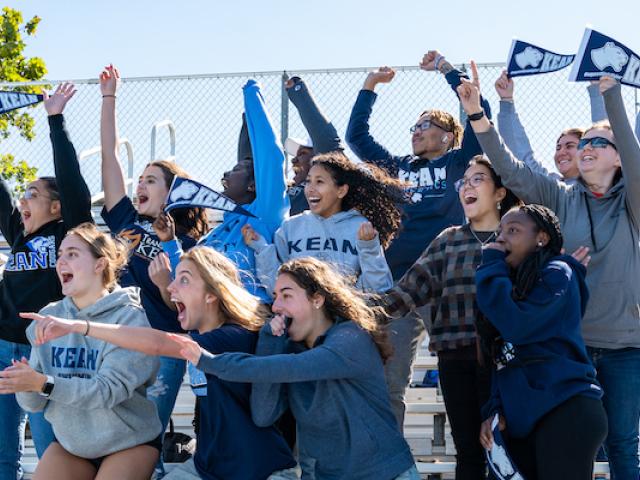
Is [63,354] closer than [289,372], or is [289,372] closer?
[289,372]

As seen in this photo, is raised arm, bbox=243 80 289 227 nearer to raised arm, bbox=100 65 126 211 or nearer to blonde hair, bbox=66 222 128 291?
raised arm, bbox=100 65 126 211

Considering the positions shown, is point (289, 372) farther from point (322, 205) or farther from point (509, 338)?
point (322, 205)

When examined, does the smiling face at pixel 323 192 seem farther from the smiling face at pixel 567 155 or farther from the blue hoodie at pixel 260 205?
the smiling face at pixel 567 155

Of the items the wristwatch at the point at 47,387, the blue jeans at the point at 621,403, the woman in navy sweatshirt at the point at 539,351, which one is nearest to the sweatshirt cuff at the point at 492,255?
the woman in navy sweatshirt at the point at 539,351

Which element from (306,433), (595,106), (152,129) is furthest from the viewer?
(152,129)

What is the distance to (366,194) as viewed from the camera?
4969 millimetres

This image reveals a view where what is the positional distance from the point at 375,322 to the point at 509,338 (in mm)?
576

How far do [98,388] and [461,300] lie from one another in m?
1.60

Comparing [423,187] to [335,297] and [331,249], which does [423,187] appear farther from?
[335,297]

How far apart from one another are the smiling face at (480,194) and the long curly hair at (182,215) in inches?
54.3

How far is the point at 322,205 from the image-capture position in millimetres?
4895

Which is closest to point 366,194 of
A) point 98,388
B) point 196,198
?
point 196,198

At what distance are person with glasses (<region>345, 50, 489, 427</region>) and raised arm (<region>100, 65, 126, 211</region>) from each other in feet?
4.50

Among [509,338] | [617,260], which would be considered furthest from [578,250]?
[509,338]
